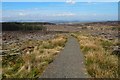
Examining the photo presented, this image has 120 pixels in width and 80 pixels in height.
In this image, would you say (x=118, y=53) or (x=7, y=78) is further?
(x=118, y=53)

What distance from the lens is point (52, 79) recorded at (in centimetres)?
1074

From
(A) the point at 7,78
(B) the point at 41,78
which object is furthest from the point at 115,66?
(A) the point at 7,78

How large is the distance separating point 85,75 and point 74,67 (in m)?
2.07

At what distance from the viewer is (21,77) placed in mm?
10977

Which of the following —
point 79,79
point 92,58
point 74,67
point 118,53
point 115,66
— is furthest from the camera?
point 118,53

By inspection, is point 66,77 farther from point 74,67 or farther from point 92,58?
point 92,58

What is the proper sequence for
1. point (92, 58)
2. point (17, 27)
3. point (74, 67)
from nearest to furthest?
point (74, 67) → point (92, 58) → point (17, 27)

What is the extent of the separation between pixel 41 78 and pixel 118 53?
8273 mm

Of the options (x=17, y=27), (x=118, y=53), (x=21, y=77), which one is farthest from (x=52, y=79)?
(x=17, y=27)

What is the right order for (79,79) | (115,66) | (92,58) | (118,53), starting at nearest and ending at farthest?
(79,79)
(115,66)
(92,58)
(118,53)

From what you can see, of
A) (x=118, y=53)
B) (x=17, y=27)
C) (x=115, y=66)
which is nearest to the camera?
(x=115, y=66)

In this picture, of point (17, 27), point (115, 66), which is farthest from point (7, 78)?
point (17, 27)

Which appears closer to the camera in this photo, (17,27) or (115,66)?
(115,66)

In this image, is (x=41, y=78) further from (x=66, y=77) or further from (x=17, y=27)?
(x=17, y=27)
